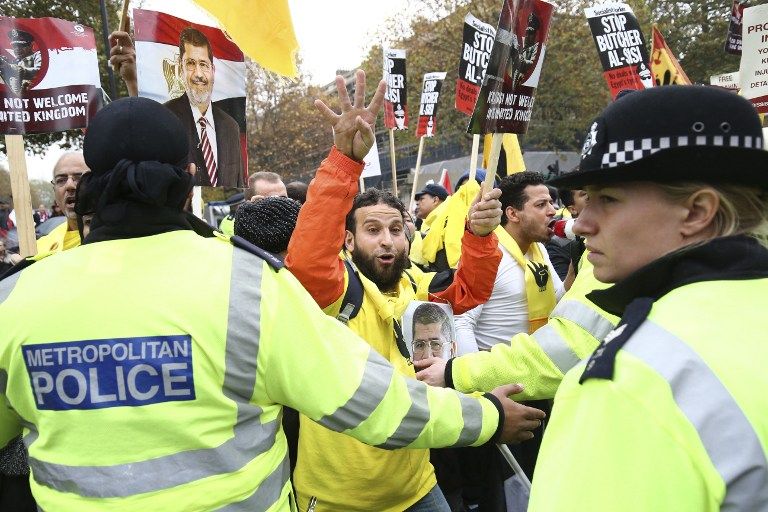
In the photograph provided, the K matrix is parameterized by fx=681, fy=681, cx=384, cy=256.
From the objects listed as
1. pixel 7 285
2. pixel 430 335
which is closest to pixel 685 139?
pixel 7 285

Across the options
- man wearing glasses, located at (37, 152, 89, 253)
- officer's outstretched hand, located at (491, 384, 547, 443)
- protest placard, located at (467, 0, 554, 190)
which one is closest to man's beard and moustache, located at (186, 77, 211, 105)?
man wearing glasses, located at (37, 152, 89, 253)

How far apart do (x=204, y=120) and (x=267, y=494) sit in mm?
2531

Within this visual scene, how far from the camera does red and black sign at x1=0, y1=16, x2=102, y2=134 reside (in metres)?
3.82

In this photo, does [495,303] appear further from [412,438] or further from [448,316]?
[412,438]

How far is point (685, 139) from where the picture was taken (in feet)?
3.96

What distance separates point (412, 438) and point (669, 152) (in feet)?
3.49

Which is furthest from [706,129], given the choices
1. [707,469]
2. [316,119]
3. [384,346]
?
[316,119]

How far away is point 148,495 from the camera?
161 cm

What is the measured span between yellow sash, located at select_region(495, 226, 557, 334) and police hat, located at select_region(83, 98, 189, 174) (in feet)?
9.81

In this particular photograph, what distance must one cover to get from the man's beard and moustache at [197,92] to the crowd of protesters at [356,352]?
1.08 m

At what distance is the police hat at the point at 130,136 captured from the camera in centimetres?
174

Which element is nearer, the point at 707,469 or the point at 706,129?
the point at 707,469

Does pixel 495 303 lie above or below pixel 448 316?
below

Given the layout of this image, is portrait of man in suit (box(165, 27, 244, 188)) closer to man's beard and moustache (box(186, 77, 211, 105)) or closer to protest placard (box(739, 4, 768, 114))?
man's beard and moustache (box(186, 77, 211, 105))
